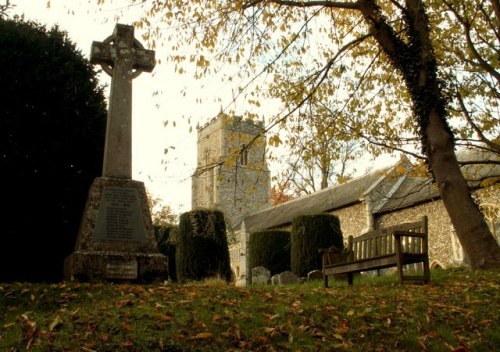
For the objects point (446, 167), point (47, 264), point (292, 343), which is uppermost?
point (446, 167)

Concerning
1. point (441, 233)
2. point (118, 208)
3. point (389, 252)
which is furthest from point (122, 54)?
point (441, 233)

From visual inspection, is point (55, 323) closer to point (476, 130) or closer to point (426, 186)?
point (476, 130)

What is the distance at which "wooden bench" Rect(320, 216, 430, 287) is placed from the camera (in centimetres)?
864

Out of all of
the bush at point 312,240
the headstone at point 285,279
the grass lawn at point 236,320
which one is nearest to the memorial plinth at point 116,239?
the grass lawn at point 236,320

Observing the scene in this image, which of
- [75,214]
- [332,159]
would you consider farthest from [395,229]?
[75,214]

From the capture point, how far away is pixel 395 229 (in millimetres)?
9297

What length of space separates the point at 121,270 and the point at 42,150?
327 cm

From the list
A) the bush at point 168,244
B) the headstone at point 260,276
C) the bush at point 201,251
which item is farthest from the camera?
the bush at point 168,244

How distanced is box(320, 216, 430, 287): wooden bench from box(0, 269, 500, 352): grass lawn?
145 centimetres

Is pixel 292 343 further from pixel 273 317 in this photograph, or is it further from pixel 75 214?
pixel 75 214

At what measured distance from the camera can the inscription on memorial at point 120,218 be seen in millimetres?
8148

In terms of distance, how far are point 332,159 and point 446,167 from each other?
2935 mm

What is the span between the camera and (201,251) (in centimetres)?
1889

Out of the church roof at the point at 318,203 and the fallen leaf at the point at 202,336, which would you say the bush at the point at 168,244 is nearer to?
the church roof at the point at 318,203
